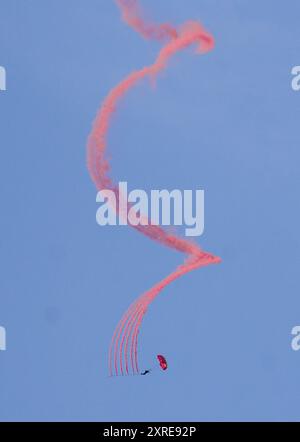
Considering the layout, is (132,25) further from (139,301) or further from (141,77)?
(139,301)

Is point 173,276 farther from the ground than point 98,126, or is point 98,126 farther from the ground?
point 98,126

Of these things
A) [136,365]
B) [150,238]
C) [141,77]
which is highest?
[141,77]

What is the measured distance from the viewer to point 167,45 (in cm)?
2494

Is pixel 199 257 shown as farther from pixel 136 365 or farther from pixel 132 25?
pixel 132 25

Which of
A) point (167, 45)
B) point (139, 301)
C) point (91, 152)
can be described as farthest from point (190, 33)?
point (139, 301)

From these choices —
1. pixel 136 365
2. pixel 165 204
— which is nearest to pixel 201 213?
pixel 165 204

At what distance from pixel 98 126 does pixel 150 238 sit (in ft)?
5.30

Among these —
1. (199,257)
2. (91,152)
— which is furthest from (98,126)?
(199,257)

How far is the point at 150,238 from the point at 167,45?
253cm

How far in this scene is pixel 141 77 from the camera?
2497 cm

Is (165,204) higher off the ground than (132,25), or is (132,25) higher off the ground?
Answer: (132,25)

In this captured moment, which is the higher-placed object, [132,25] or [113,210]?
[132,25]

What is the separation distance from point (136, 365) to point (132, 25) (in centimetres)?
→ 441

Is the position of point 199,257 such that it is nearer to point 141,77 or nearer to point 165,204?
point 165,204
